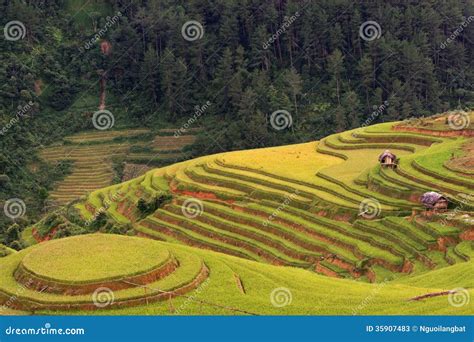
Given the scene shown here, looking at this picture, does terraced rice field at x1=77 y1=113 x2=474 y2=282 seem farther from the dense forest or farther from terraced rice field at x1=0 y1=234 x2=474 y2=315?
the dense forest

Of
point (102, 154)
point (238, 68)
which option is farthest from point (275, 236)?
point (238, 68)

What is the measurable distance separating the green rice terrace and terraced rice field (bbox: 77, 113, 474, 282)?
7 cm

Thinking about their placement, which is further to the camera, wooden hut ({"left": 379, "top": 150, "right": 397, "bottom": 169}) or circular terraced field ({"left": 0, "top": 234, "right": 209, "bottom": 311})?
wooden hut ({"left": 379, "top": 150, "right": 397, "bottom": 169})

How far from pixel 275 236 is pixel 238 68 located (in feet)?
106

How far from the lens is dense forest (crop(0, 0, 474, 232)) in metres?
54.1

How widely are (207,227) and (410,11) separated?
1422 inches

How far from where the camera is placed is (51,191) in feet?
157

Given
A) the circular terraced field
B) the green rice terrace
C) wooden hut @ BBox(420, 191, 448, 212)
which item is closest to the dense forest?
the green rice terrace

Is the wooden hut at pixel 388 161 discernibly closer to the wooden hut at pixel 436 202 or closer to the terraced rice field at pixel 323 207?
the terraced rice field at pixel 323 207

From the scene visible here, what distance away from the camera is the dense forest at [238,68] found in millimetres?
54094

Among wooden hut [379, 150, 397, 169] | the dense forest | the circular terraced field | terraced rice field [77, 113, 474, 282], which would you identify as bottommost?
the circular terraced field

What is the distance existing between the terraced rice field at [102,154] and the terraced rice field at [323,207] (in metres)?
9.71

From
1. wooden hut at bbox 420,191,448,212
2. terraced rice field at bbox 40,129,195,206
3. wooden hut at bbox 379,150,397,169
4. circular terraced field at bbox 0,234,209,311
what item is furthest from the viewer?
terraced rice field at bbox 40,129,195,206

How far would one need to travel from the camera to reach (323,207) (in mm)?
27828
